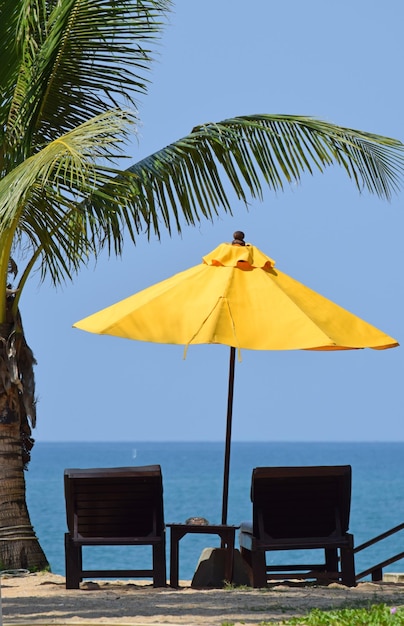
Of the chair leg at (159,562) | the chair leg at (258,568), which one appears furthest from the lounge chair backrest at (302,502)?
the chair leg at (159,562)

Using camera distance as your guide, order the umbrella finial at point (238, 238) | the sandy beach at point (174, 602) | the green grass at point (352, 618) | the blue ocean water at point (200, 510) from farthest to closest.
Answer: the blue ocean water at point (200, 510) < the umbrella finial at point (238, 238) < the sandy beach at point (174, 602) < the green grass at point (352, 618)

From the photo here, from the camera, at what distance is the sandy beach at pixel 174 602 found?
20.8 feet

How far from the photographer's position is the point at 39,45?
1007 cm

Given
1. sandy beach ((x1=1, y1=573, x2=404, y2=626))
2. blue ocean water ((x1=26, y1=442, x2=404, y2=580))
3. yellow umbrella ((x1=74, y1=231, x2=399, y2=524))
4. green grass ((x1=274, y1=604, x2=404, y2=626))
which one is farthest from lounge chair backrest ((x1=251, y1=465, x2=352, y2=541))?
blue ocean water ((x1=26, y1=442, x2=404, y2=580))

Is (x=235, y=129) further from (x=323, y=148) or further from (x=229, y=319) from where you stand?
(x=229, y=319)

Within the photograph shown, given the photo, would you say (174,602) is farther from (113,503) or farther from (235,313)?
(235,313)

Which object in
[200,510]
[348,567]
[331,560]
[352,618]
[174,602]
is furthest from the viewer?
[200,510]

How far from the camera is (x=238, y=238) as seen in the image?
8.67 m

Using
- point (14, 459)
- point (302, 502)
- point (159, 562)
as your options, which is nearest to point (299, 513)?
point (302, 502)

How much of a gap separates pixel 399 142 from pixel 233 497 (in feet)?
204

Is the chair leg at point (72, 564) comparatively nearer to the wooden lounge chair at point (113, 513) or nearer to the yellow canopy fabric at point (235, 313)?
the wooden lounge chair at point (113, 513)

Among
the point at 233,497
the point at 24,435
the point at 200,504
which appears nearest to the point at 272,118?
the point at 24,435

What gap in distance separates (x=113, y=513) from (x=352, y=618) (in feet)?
7.95

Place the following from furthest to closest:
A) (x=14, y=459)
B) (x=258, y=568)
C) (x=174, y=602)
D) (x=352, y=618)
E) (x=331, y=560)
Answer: (x=14, y=459) → (x=331, y=560) → (x=258, y=568) → (x=174, y=602) → (x=352, y=618)
